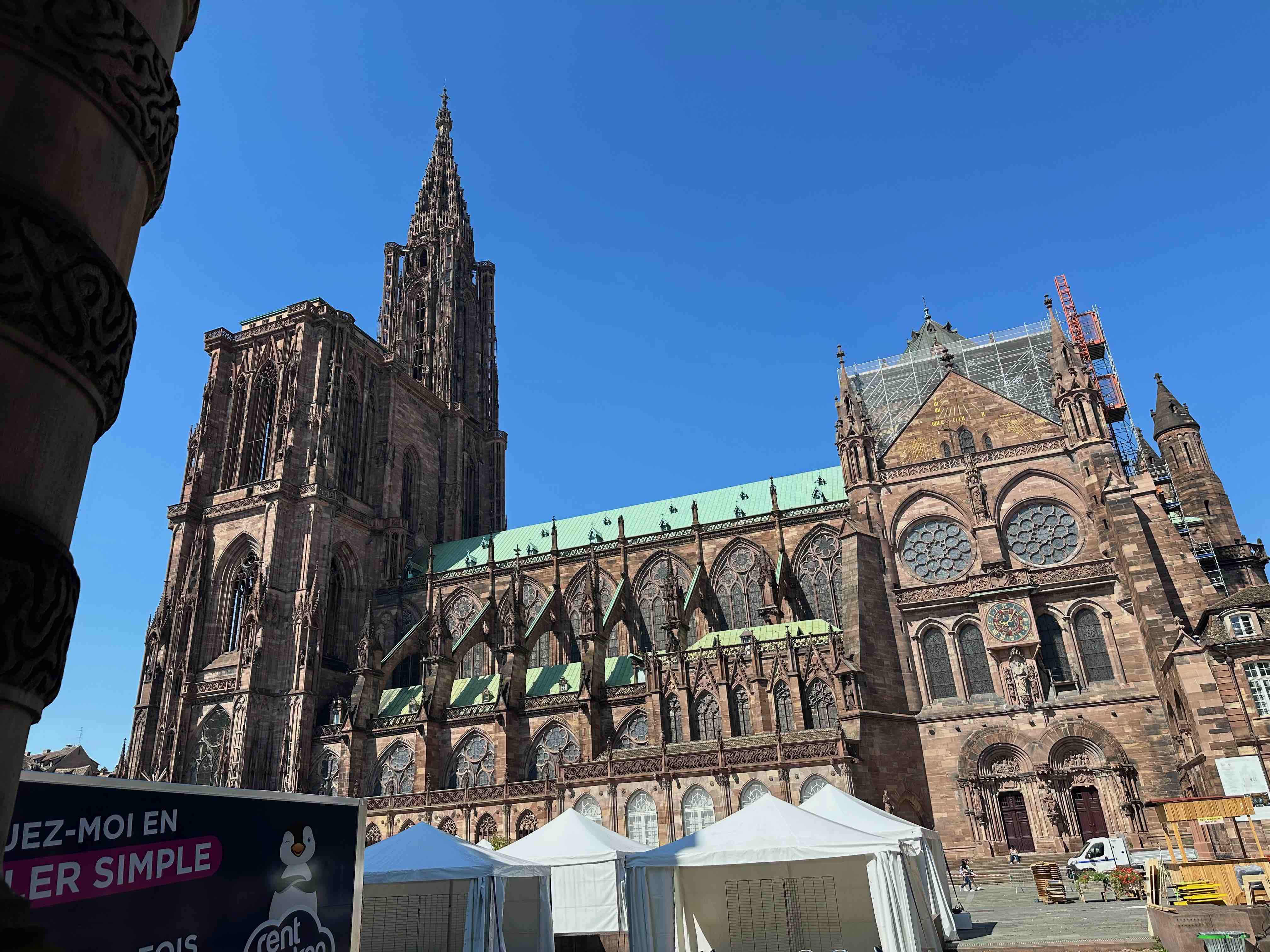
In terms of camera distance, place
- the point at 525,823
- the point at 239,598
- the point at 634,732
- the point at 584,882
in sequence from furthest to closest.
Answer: the point at 239,598
the point at 634,732
the point at 525,823
the point at 584,882

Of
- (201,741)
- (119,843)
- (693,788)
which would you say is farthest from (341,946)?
(201,741)

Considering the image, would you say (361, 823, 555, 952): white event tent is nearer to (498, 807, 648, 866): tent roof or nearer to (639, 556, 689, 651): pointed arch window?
(498, 807, 648, 866): tent roof

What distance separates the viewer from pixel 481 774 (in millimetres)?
39219

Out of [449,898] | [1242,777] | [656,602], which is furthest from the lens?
[656,602]

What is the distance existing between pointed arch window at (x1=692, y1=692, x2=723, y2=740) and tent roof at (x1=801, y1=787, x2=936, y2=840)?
568 inches

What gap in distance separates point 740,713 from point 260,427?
116 feet

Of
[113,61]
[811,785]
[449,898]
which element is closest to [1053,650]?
[811,785]

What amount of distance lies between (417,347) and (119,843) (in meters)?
65.2

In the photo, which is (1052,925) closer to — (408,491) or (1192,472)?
(1192,472)

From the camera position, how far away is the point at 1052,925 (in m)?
16.8

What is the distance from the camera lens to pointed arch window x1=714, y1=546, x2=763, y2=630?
43.4 m

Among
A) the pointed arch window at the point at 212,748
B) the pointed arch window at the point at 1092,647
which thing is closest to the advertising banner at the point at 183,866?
the pointed arch window at the point at 1092,647

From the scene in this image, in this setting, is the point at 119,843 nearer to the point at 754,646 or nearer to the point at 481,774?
the point at 754,646

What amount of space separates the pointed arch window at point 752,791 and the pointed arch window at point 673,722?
12.3ft
